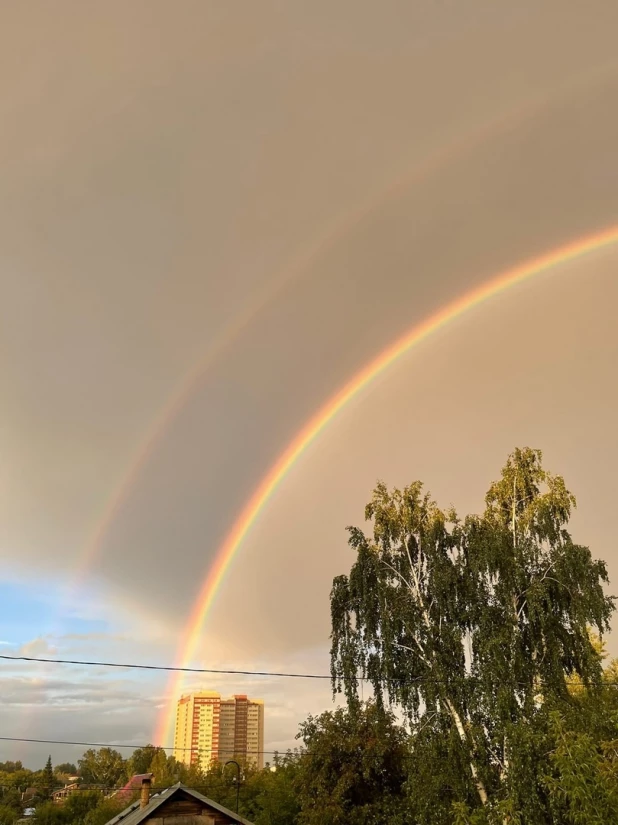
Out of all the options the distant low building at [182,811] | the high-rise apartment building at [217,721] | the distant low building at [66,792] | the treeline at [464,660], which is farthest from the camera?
the high-rise apartment building at [217,721]

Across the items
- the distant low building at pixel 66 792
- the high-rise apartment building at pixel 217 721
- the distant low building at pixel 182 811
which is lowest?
the distant low building at pixel 182 811

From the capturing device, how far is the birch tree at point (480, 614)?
54.7ft

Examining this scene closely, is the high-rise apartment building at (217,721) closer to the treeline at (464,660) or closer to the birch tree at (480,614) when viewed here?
the treeline at (464,660)

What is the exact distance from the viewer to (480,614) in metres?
18.3

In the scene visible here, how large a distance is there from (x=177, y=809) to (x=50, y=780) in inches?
3579

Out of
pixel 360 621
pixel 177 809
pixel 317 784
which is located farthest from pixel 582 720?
pixel 177 809

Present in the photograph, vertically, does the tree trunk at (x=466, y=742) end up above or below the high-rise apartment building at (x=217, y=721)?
below

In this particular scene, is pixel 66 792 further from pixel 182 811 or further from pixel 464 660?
pixel 464 660

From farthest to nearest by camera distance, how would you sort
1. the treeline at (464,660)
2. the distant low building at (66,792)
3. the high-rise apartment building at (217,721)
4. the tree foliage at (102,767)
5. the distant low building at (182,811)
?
the high-rise apartment building at (217,721), the tree foliage at (102,767), the distant low building at (66,792), the distant low building at (182,811), the treeline at (464,660)

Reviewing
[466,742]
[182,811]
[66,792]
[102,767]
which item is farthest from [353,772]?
[102,767]

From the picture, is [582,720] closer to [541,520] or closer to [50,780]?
[541,520]

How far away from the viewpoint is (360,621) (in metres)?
20.4

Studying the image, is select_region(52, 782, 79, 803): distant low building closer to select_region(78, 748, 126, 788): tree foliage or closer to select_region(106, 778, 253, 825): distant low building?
select_region(78, 748, 126, 788): tree foliage

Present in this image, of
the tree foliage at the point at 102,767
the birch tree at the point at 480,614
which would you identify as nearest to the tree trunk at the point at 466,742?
the birch tree at the point at 480,614
